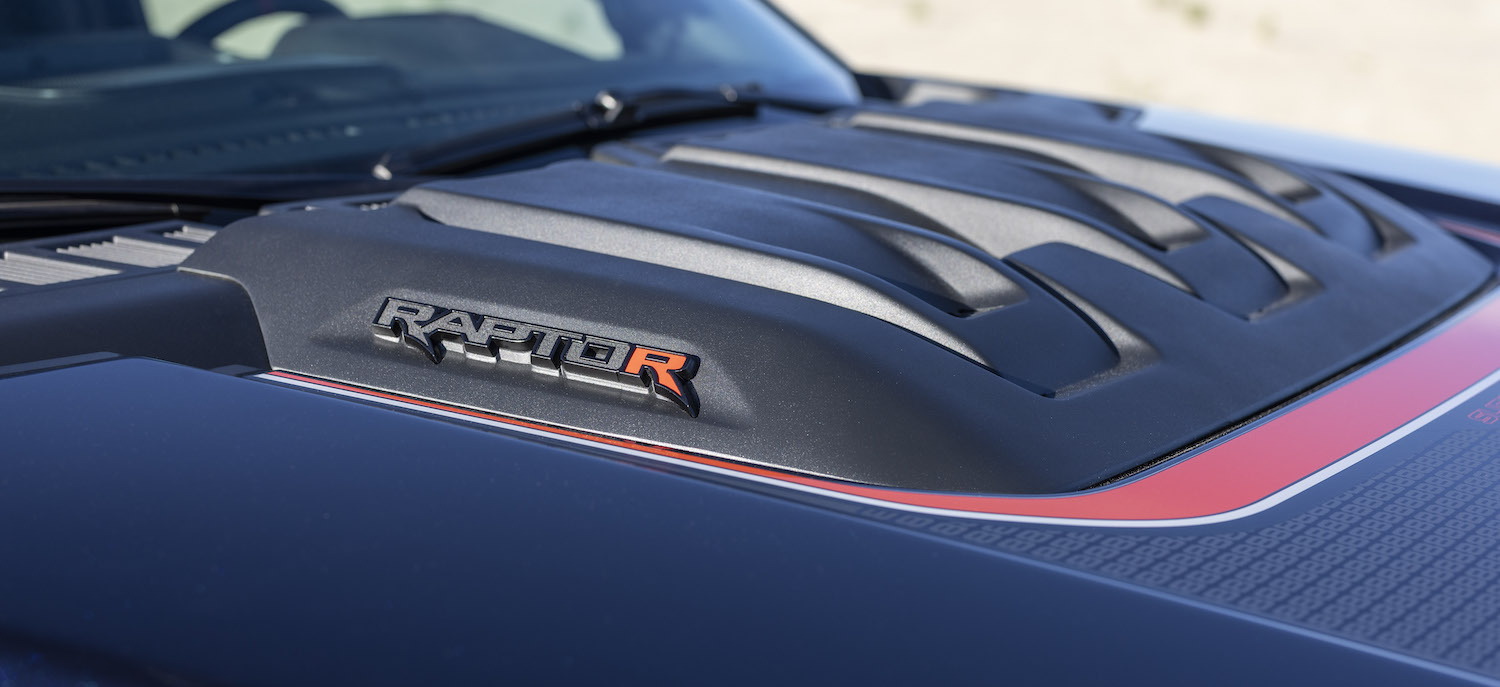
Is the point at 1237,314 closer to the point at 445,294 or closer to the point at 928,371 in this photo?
the point at 928,371

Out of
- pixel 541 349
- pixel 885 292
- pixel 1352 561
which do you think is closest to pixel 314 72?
pixel 541 349

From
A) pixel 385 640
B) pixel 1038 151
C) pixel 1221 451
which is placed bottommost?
pixel 385 640

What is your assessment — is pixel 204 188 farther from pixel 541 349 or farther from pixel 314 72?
pixel 541 349

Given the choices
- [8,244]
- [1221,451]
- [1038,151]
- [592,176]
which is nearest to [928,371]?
[1221,451]

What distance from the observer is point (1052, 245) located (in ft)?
4.74

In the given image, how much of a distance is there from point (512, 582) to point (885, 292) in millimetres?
A: 530

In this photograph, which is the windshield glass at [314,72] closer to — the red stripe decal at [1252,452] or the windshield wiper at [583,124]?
the windshield wiper at [583,124]

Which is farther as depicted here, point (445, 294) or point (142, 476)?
point (445, 294)

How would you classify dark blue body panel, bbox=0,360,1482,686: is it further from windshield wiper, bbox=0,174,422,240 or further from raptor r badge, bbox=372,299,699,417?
windshield wiper, bbox=0,174,422,240

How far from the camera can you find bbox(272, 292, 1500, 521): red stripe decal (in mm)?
987

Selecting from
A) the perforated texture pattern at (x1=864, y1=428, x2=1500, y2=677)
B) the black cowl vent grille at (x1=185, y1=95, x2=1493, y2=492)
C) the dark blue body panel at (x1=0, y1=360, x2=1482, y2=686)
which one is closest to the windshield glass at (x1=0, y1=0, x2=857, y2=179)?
the black cowl vent grille at (x1=185, y1=95, x2=1493, y2=492)

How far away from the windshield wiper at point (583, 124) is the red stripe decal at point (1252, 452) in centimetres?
68

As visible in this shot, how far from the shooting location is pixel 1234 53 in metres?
13.8

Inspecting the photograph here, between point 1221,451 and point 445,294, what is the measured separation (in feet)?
2.29
